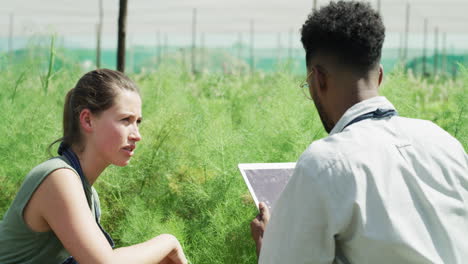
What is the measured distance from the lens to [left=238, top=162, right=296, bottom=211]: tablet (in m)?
1.84

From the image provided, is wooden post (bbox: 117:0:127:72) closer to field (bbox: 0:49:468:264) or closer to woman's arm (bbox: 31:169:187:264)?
field (bbox: 0:49:468:264)

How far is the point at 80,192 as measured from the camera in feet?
5.55

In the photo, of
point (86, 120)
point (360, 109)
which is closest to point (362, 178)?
point (360, 109)

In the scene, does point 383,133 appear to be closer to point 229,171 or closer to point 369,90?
point 369,90

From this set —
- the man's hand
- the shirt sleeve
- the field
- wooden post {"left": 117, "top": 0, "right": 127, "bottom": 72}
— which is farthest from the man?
wooden post {"left": 117, "top": 0, "right": 127, "bottom": 72}

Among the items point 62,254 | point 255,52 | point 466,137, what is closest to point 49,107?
point 62,254

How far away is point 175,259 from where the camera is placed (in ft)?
6.32

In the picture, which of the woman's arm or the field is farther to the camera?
the field

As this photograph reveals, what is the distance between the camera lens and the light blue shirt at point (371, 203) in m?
1.22

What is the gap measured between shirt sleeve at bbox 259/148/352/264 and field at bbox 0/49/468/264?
1150 millimetres

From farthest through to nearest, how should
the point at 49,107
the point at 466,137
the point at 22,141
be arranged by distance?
1. the point at 49,107
2. the point at 22,141
3. the point at 466,137

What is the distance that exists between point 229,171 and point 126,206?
0.49m

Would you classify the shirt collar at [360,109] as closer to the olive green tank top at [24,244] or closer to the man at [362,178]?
the man at [362,178]

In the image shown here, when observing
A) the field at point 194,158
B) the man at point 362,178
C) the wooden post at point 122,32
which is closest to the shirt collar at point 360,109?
Answer: the man at point 362,178
